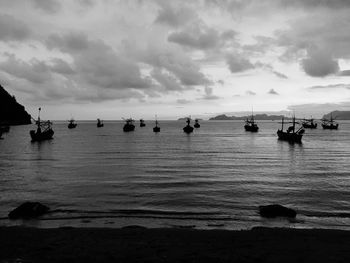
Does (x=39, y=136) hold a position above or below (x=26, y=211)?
above

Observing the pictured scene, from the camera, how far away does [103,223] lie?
62.5 feet

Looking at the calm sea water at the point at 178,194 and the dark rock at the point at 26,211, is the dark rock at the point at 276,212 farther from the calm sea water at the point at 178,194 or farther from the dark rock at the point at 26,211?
the dark rock at the point at 26,211

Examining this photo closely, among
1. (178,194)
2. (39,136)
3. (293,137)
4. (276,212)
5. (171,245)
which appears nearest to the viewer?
(171,245)

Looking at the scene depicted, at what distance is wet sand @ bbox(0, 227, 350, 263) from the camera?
11.8m

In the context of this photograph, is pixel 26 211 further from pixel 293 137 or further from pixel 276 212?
pixel 293 137

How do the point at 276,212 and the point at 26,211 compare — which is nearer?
the point at 26,211

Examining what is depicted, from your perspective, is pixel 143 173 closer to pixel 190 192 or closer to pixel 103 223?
pixel 190 192

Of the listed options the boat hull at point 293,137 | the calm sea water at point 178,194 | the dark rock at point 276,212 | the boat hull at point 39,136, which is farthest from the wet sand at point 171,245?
the boat hull at point 39,136

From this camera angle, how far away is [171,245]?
13.4 m

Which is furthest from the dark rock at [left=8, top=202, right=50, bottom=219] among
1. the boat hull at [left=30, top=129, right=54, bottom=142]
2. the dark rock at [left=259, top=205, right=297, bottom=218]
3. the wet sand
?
the boat hull at [left=30, top=129, right=54, bottom=142]

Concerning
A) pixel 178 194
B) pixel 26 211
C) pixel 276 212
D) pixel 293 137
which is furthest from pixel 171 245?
pixel 293 137

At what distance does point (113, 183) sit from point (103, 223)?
14.6 meters

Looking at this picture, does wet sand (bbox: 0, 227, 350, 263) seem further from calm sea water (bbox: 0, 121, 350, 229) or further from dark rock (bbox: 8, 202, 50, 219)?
dark rock (bbox: 8, 202, 50, 219)

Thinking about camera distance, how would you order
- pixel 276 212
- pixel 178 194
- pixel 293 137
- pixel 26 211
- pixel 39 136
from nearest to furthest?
1. pixel 26 211
2. pixel 276 212
3. pixel 178 194
4. pixel 293 137
5. pixel 39 136
